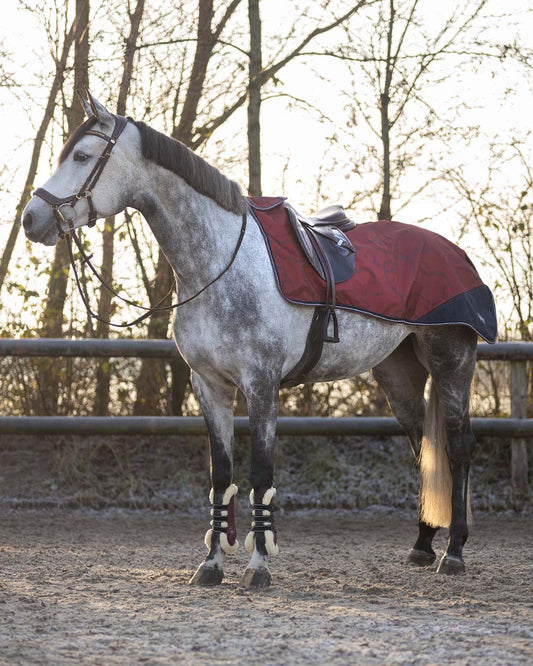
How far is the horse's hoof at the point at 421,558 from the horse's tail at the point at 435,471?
0.17 metres

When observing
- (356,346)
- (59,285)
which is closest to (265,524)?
(356,346)

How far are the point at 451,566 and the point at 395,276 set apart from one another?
4.77 ft

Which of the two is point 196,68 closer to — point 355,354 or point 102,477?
point 102,477

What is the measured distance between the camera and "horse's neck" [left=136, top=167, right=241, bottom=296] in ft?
12.8

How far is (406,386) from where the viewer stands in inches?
195

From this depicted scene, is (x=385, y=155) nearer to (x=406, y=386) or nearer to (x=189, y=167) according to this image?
(x=406, y=386)

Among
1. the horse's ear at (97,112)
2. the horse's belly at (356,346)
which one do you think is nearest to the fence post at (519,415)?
the horse's belly at (356,346)

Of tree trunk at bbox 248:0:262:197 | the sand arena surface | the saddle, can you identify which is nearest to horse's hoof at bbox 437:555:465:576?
the sand arena surface

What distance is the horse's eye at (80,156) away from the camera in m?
3.78

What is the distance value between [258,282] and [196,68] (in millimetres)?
3930

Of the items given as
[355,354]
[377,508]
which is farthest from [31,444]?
[355,354]

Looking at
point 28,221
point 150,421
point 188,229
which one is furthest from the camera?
point 150,421

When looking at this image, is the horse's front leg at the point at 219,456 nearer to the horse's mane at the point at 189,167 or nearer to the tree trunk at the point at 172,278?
the horse's mane at the point at 189,167

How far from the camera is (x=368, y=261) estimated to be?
4.50 m
